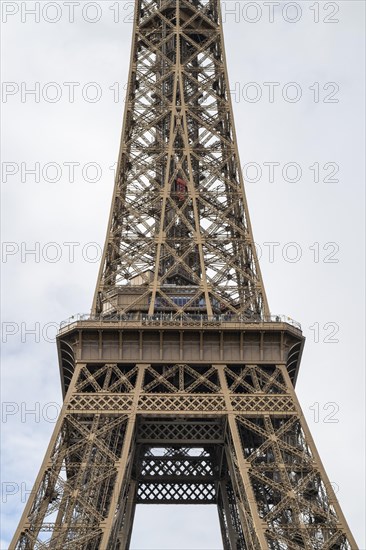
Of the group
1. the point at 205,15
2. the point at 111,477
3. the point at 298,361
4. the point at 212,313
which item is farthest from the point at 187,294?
the point at 205,15

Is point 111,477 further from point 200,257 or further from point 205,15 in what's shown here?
point 205,15

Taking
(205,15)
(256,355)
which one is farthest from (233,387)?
(205,15)

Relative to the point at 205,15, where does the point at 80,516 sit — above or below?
below

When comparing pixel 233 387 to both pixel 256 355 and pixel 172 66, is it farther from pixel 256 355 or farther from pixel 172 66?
pixel 172 66

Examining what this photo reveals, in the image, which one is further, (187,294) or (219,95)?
(219,95)

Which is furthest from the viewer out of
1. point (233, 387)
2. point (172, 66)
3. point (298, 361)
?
point (172, 66)

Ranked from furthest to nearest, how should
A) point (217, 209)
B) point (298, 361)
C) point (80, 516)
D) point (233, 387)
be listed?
point (217, 209) < point (298, 361) < point (233, 387) < point (80, 516)

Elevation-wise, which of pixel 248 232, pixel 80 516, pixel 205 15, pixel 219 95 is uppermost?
pixel 205 15
